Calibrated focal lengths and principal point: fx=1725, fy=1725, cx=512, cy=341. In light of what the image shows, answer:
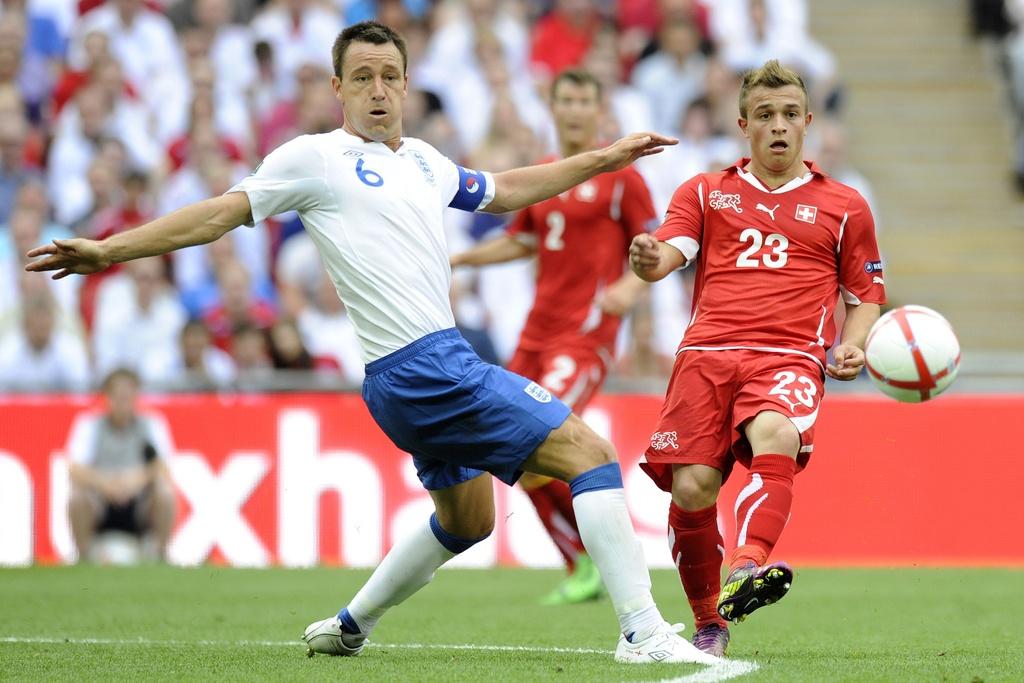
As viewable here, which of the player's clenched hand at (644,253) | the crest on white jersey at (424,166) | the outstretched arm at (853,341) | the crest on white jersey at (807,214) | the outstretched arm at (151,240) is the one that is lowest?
the outstretched arm at (853,341)

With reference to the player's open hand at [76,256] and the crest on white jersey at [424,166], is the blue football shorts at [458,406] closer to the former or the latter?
the crest on white jersey at [424,166]

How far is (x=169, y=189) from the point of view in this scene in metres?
16.1

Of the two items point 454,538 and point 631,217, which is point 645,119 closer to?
point 631,217

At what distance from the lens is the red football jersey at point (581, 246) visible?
10031 millimetres

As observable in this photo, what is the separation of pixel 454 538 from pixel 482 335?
6.19 metres

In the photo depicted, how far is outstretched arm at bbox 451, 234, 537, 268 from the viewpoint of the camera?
389 inches

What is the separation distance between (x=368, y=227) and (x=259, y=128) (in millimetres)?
10312

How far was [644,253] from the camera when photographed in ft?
22.3

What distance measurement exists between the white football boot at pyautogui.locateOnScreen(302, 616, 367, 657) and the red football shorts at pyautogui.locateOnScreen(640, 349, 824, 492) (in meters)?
1.46

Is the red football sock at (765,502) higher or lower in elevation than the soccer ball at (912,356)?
lower

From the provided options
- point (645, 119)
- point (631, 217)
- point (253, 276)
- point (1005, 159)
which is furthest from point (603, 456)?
point (1005, 159)

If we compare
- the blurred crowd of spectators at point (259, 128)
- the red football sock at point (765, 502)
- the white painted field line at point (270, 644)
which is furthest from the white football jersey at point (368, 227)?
the blurred crowd of spectators at point (259, 128)

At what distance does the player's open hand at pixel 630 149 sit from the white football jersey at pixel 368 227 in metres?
0.76

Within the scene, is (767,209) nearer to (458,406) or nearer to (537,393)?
(537,393)
